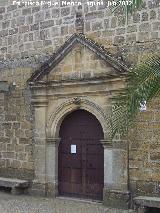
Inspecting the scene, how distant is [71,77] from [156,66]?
3978mm

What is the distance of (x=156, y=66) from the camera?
5707 millimetres

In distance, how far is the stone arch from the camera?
29.6ft

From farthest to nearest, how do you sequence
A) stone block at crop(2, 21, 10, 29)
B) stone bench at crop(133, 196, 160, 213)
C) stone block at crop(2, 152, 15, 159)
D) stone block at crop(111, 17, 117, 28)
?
stone block at crop(2, 21, 10, 29) < stone block at crop(2, 152, 15, 159) < stone block at crop(111, 17, 117, 28) < stone bench at crop(133, 196, 160, 213)

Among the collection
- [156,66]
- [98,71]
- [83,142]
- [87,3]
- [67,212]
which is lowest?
[67,212]

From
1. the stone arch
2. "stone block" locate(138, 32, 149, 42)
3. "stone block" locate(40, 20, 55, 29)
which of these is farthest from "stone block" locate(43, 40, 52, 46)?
"stone block" locate(138, 32, 149, 42)

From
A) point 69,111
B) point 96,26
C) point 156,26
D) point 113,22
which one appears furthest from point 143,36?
point 69,111

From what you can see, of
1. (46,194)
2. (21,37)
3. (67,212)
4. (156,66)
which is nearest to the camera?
(156,66)

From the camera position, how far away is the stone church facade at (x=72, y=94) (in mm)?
8477

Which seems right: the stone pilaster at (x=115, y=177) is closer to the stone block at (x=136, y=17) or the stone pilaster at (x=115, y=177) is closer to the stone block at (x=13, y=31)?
the stone block at (x=136, y=17)

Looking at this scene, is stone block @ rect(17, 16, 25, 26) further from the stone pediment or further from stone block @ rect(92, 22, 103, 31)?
stone block @ rect(92, 22, 103, 31)

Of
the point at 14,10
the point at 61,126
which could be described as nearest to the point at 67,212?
the point at 61,126

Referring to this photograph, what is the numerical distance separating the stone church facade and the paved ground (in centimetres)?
30

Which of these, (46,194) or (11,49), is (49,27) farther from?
(46,194)

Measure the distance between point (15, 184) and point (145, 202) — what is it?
11.4ft
